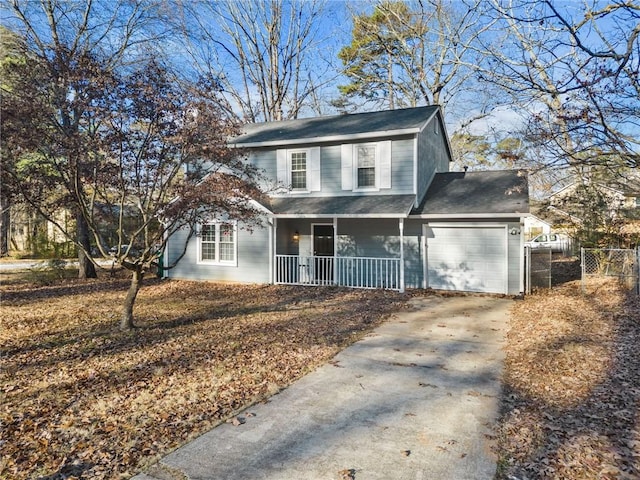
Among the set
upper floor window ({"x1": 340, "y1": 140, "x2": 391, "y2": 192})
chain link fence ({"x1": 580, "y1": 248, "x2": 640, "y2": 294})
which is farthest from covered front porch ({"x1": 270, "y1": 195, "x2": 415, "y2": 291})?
chain link fence ({"x1": 580, "y1": 248, "x2": 640, "y2": 294})

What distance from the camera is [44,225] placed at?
78.7 feet

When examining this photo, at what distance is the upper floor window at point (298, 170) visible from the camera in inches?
568

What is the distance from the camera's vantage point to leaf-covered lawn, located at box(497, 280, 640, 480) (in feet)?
11.3

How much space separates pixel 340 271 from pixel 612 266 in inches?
348

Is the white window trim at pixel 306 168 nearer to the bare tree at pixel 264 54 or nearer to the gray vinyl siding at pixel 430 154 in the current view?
the gray vinyl siding at pixel 430 154

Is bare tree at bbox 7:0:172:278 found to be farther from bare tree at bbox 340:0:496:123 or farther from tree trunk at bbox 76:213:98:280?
bare tree at bbox 340:0:496:123

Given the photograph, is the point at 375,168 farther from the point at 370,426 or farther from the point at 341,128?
the point at 370,426

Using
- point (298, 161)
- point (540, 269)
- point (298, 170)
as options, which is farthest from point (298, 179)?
point (540, 269)

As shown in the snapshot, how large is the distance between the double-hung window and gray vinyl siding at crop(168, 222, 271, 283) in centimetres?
16

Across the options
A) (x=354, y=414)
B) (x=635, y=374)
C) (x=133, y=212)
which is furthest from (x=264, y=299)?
(x=635, y=374)

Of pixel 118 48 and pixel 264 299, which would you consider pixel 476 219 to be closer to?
pixel 264 299

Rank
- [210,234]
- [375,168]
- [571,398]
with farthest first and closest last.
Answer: [210,234] → [375,168] → [571,398]

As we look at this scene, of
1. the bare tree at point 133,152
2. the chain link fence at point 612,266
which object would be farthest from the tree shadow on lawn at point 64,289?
the chain link fence at point 612,266

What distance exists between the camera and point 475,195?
13.0 metres
